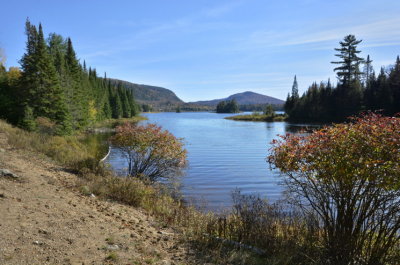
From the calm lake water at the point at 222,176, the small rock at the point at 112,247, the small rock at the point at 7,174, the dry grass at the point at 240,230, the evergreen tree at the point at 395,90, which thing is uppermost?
the evergreen tree at the point at 395,90

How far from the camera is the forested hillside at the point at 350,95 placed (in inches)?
2628

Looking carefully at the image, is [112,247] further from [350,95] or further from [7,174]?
[350,95]

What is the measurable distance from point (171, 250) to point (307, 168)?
3.48m

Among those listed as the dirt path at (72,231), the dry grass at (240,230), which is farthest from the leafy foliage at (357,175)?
the dirt path at (72,231)

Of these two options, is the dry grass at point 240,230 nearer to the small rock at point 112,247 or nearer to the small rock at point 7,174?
the small rock at point 112,247

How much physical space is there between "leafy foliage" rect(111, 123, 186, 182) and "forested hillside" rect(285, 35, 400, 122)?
63.2 meters

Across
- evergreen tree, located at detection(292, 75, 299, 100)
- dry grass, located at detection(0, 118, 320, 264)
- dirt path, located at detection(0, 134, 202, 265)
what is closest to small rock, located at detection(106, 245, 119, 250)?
dirt path, located at detection(0, 134, 202, 265)

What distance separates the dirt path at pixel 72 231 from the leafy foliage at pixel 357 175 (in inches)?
127

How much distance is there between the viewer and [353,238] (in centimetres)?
639

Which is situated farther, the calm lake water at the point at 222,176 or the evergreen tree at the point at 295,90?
the evergreen tree at the point at 295,90

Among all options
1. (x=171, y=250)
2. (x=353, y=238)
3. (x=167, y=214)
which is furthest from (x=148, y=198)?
(x=353, y=238)

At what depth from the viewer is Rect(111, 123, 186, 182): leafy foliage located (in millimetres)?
14531

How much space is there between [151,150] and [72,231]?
846 cm

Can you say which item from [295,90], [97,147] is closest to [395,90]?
[295,90]
